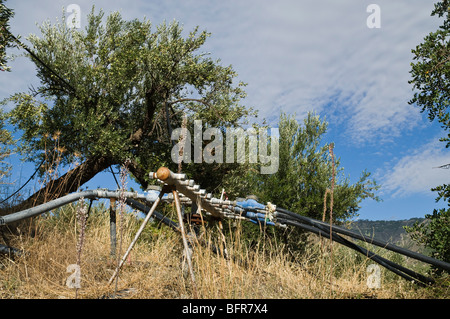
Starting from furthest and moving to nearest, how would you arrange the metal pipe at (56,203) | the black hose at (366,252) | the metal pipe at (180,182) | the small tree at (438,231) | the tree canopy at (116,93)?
the tree canopy at (116,93)
the small tree at (438,231)
the black hose at (366,252)
the metal pipe at (56,203)
the metal pipe at (180,182)

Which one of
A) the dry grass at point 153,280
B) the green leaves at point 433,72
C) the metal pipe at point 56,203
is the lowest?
the dry grass at point 153,280

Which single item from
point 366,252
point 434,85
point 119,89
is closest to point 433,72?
point 434,85

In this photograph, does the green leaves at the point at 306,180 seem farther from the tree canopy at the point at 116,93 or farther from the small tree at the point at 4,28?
the small tree at the point at 4,28

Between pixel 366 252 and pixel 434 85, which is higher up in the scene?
pixel 434 85

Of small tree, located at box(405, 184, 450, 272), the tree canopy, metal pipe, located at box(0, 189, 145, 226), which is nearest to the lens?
metal pipe, located at box(0, 189, 145, 226)

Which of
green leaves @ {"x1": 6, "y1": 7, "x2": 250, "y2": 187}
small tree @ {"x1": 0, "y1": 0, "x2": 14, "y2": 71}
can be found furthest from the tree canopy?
small tree @ {"x1": 0, "y1": 0, "x2": 14, "y2": 71}

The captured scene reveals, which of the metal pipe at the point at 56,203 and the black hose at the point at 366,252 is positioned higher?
the metal pipe at the point at 56,203

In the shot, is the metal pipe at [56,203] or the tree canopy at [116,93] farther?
the tree canopy at [116,93]

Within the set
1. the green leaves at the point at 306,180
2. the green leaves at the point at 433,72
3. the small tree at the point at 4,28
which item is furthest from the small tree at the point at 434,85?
the small tree at the point at 4,28

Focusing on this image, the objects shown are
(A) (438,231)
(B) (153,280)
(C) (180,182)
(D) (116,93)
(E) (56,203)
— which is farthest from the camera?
(D) (116,93)

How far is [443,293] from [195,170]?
23.0ft

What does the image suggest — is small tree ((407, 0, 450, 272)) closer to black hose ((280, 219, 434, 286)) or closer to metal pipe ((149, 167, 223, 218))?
black hose ((280, 219, 434, 286))

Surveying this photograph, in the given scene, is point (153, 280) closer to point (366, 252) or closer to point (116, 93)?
point (366, 252)
